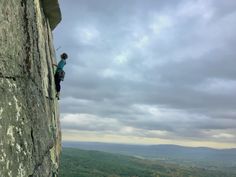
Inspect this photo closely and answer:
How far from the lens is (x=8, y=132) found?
519 inches

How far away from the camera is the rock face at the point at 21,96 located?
520 inches

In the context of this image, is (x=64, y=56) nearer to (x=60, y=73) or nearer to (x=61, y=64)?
(x=61, y=64)

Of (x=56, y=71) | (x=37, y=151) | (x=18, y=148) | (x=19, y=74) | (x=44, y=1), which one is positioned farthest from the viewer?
(x=56, y=71)

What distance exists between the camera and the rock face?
43.3ft

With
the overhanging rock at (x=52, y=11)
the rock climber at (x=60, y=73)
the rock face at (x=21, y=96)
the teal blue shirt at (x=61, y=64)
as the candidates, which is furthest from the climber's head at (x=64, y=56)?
the rock face at (x=21, y=96)

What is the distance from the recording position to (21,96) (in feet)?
50.1

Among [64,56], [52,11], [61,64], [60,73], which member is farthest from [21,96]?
[64,56]

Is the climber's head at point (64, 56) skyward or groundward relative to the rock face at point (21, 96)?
skyward

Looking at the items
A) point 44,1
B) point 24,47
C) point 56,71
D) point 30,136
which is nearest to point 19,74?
point 24,47

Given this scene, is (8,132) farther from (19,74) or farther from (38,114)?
(38,114)

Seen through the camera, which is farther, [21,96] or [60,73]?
[60,73]

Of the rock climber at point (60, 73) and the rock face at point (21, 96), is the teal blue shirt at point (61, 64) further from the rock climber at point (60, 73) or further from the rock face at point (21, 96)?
the rock face at point (21, 96)

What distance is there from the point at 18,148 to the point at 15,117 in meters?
1.10

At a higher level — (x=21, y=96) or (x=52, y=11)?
(x=52, y=11)
